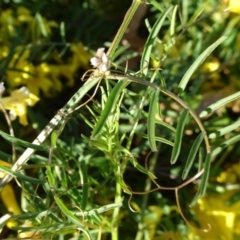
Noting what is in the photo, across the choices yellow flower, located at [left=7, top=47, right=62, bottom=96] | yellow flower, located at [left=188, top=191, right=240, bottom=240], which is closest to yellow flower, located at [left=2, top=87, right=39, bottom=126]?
yellow flower, located at [left=7, top=47, right=62, bottom=96]

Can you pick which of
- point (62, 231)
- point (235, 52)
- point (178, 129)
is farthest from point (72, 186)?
point (235, 52)

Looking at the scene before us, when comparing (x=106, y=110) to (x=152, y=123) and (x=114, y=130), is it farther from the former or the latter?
(x=114, y=130)

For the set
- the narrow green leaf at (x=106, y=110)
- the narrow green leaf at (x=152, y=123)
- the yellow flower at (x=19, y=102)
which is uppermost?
the yellow flower at (x=19, y=102)

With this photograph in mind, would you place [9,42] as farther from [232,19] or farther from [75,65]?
[232,19]

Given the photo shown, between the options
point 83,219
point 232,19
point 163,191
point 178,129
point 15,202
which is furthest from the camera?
point 232,19

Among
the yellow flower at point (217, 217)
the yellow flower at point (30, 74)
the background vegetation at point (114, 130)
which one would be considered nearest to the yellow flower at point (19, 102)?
the background vegetation at point (114, 130)

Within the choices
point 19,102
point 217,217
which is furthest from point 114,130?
point 217,217

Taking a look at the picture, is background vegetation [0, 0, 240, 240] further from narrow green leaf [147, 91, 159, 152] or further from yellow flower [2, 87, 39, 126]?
narrow green leaf [147, 91, 159, 152]

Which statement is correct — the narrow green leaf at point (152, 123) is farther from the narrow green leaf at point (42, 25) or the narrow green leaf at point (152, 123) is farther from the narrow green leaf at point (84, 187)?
the narrow green leaf at point (42, 25)
